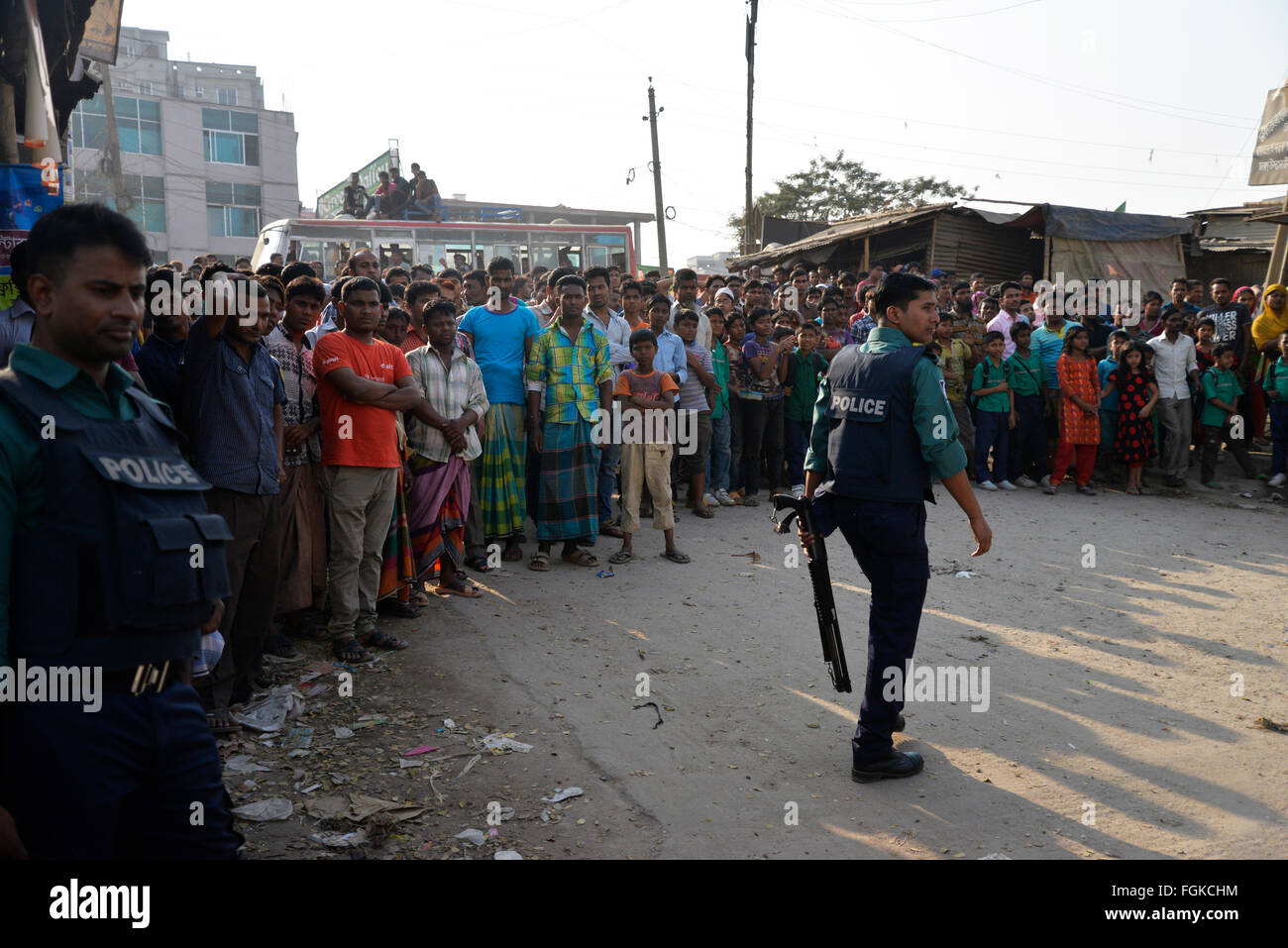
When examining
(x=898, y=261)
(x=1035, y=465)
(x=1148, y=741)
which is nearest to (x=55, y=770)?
(x=1148, y=741)

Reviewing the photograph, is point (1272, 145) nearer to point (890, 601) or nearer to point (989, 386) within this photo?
point (989, 386)

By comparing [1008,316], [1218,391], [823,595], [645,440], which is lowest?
[823,595]

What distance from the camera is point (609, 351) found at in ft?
25.2

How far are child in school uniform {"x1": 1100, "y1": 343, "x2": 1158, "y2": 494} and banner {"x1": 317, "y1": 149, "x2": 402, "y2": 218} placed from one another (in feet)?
66.5

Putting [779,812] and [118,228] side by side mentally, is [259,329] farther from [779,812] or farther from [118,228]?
[779,812]

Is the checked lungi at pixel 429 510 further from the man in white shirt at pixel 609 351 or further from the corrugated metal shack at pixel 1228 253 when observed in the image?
the corrugated metal shack at pixel 1228 253

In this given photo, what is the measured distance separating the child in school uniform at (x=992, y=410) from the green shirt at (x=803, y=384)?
1.99m

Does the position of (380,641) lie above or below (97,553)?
below

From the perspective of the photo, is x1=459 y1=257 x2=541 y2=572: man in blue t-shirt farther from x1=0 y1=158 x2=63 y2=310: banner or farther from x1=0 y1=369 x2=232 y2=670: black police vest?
x1=0 y1=369 x2=232 y2=670: black police vest

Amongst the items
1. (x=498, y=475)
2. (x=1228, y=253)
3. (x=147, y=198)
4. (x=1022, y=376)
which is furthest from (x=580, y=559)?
(x=147, y=198)

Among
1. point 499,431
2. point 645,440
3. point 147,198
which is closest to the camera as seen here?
point 499,431

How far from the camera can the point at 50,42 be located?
6.09 meters

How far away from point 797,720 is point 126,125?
41.0 metres

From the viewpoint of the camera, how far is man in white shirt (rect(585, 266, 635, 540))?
771cm
